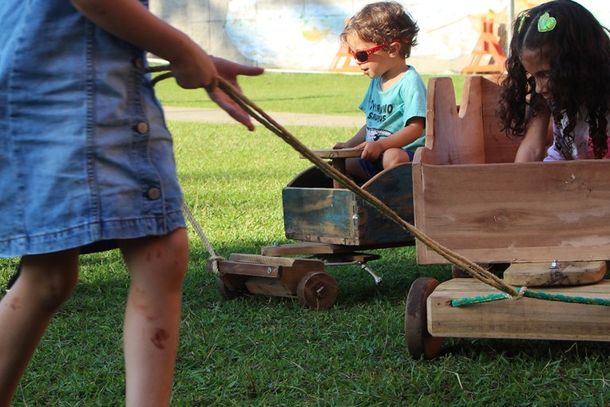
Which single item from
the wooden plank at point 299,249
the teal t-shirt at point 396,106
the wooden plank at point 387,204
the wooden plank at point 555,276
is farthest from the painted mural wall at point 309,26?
the wooden plank at point 555,276

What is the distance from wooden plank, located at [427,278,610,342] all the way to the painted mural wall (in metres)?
21.0

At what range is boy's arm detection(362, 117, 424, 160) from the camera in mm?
4363

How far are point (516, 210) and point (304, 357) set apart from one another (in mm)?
817

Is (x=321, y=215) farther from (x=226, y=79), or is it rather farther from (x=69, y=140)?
(x=69, y=140)

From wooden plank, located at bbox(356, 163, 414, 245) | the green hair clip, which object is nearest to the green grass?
wooden plank, located at bbox(356, 163, 414, 245)

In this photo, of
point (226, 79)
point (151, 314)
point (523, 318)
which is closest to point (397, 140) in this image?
point (523, 318)

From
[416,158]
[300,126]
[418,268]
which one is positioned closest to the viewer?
[416,158]

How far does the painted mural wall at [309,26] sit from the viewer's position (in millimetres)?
24750

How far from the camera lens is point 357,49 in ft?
15.8

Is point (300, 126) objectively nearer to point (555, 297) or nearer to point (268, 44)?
point (555, 297)

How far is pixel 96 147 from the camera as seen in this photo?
6.66ft

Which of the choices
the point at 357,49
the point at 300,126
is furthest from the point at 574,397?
the point at 300,126

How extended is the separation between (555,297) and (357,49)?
6.73 ft

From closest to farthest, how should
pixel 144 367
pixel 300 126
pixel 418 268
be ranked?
pixel 144 367, pixel 418 268, pixel 300 126
